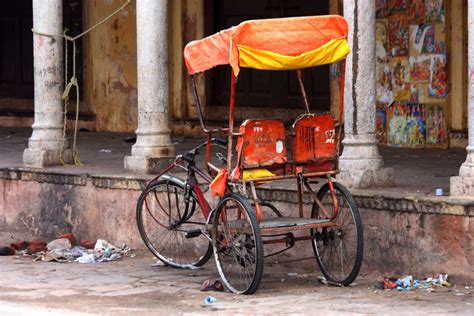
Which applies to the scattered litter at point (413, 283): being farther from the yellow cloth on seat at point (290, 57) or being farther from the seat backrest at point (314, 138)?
the yellow cloth on seat at point (290, 57)

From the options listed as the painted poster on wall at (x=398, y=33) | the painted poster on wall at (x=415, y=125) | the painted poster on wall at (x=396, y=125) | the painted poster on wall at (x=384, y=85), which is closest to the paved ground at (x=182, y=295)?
the painted poster on wall at (x=415, y=125)

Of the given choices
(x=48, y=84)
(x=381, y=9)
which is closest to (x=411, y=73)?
(x=381, y=9)

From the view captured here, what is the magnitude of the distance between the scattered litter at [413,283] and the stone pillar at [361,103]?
1181 mm

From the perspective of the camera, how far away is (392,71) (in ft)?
52.7

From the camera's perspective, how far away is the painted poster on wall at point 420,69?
617 inches

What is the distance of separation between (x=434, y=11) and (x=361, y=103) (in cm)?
427

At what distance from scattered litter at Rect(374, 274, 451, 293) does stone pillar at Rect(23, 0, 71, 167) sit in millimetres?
4947

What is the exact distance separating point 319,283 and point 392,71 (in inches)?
229

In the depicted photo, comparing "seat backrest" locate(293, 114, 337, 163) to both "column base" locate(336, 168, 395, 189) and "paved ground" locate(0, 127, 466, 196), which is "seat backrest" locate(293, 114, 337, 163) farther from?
"column base" locate(336, 168, 395, 189)

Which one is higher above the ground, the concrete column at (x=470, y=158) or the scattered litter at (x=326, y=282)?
the concrete column at (x=470, y=158)

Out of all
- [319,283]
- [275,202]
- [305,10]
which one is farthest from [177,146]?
[319,283]

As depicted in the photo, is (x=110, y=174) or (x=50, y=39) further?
(x=50, y=39)

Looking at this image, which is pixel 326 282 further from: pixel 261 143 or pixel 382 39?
pixel 382 39

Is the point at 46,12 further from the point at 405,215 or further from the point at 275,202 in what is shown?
the point at 405,215
